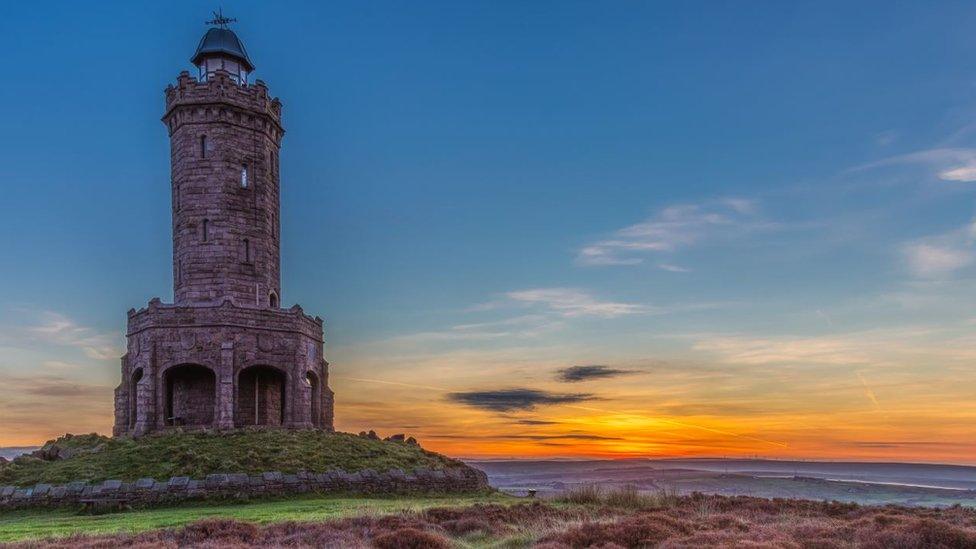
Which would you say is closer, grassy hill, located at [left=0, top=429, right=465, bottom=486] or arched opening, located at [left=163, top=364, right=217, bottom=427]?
grassy hill, located at [left=0, top=429, right=465, bottom=486]

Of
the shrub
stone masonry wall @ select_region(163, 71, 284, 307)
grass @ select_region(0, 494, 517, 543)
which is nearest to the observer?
the shrub

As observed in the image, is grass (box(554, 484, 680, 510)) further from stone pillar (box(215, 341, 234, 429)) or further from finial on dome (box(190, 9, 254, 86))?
finial on dome (box(190, 9, 254, 86))

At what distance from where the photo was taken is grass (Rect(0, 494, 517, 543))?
1714cm

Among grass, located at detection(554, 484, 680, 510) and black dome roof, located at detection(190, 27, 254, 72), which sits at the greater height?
black dome roof, located at detection(190, 27, 254, 72)

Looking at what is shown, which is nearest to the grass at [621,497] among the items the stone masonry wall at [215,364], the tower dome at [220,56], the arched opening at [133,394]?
the stone masonry wall at [215,364]

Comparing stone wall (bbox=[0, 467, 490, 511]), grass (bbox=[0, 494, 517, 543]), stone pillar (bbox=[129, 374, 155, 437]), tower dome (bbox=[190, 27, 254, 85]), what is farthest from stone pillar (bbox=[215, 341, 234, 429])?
tower dome (bbox=[190, 27, 254, 85])

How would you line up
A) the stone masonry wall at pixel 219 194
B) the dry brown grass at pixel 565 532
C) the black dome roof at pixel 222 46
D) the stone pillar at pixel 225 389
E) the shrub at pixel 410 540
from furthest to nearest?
the black dome roof at pixel 222 46
the stone masonry wall at pixel 219 194
the stone pillar at pixel 225 389
the shrub at pixel 410 540
the dry brown grass at pixel 565 532

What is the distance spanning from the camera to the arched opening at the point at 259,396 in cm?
3469

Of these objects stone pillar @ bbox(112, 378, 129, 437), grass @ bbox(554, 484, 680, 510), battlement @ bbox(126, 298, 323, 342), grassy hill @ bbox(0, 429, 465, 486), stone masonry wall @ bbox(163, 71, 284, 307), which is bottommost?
grass @ bbox(554, 484, 680, 510)

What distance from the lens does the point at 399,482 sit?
2620 centimetres

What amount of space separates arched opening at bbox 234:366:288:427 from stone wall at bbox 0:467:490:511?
10.3 metres

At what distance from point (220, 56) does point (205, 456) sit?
21865 millimetres

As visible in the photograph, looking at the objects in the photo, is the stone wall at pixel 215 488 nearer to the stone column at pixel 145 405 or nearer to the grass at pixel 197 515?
the grass at pixel 197 515

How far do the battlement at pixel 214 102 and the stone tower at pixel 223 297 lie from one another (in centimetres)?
5
